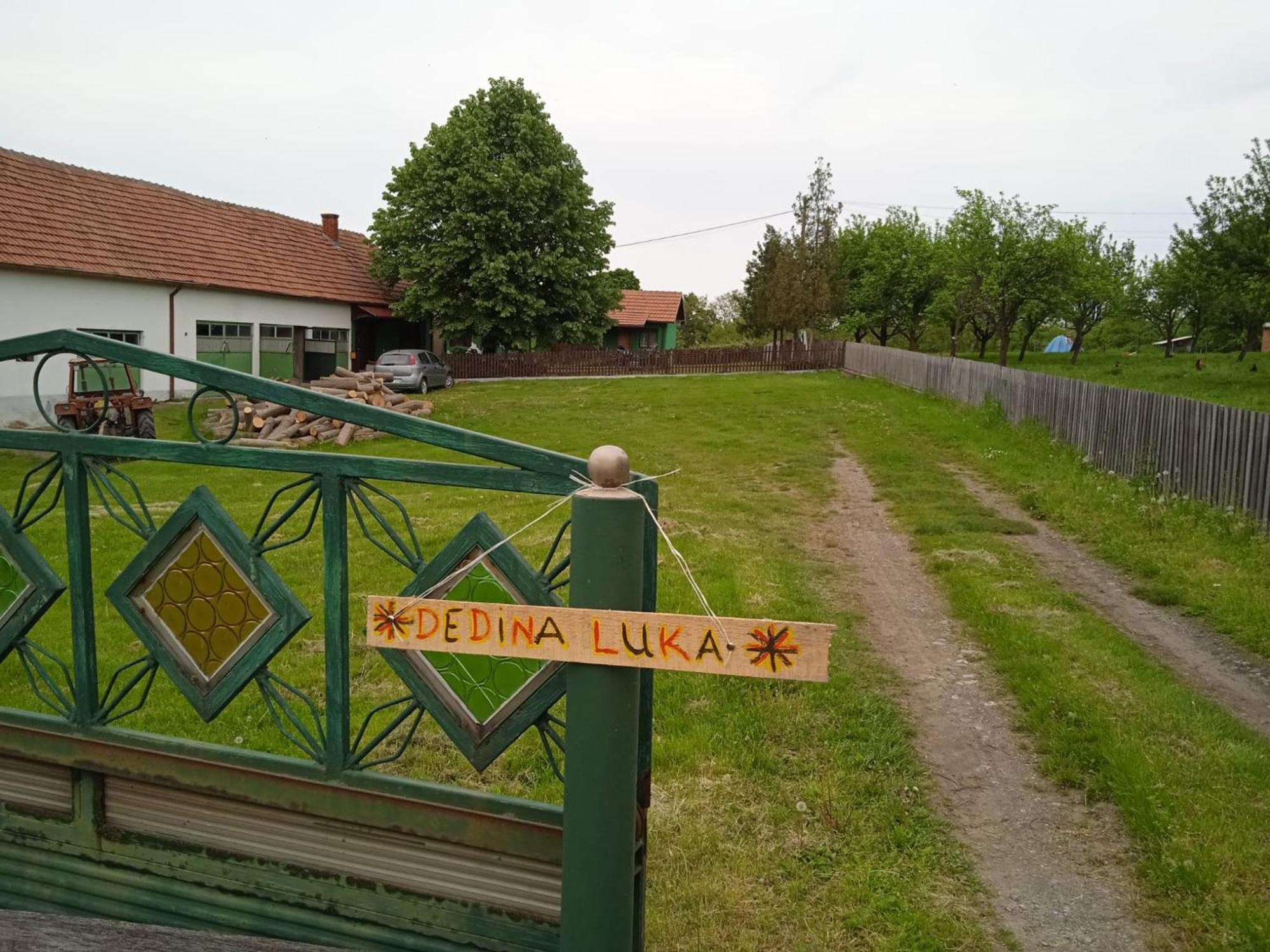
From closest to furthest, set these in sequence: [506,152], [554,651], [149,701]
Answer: [554,651] < [149,701] < [506,152]

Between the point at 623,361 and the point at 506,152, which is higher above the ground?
the point at 506,152

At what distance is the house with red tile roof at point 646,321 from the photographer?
5447cm

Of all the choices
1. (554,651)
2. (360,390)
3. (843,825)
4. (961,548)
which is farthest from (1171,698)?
(360,390)

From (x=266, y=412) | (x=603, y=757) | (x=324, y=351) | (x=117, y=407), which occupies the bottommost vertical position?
(x=266, y=412)

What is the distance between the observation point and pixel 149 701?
5.76m

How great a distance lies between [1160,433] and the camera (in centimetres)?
1235

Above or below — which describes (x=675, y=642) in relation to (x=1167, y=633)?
above

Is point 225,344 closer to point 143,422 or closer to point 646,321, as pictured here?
point 143,422

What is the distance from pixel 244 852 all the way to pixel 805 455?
1481 centimetres

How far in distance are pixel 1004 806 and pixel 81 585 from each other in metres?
3.99

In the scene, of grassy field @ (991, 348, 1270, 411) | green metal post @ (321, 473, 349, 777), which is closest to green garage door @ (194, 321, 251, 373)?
grassy field @ (991, 348, 1270, 411)

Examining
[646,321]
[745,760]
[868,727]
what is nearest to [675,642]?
[745,760]

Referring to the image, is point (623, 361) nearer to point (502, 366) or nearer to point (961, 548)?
point (502, 366)

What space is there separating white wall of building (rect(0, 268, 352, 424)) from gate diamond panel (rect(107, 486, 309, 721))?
1638cm
